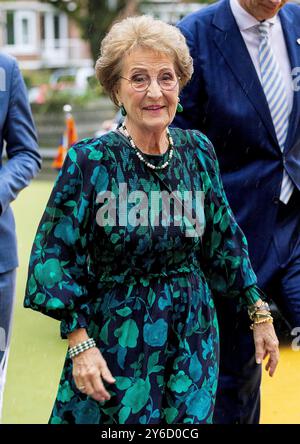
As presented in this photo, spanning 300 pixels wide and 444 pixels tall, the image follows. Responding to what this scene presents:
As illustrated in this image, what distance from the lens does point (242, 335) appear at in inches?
162

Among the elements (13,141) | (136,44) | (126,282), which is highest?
(136,44)

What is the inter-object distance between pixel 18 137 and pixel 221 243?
4.13ft

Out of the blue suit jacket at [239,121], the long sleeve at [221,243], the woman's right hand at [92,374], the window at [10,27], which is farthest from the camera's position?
the window at [10,27]

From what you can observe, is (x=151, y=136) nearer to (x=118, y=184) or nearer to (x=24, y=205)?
(x=118, y=184)

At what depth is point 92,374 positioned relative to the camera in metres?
3.08

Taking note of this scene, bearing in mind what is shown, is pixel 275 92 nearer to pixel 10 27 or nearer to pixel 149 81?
pixel 149 81

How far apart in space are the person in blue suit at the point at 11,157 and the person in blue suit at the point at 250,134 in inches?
27.2

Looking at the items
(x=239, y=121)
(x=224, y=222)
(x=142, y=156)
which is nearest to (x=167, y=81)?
(x=142, y=156)

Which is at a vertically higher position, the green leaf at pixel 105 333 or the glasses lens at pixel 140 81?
the glasses lens at pixel 140 81

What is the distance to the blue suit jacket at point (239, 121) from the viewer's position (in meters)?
4.09

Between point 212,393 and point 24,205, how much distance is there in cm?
1190

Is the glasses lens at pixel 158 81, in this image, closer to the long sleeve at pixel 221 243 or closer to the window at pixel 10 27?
the long sleeve at pixel 221 243

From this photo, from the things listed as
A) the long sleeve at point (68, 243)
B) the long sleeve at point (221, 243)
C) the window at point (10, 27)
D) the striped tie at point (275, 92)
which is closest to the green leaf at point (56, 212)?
the long sleeve at point (68, 243)

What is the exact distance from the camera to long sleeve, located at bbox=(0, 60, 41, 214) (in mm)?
4246
